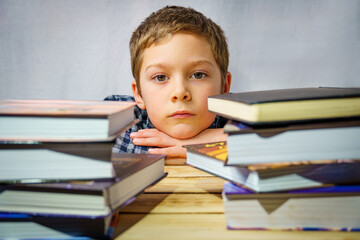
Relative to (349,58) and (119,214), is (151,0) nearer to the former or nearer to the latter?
(349,58)

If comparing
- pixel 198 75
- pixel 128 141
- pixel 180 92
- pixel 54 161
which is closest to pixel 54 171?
pixel 54 161

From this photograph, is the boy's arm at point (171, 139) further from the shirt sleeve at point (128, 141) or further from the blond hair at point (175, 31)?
the blond hair at point (175, 31)

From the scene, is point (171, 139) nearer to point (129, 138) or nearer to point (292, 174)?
point (129, 138)

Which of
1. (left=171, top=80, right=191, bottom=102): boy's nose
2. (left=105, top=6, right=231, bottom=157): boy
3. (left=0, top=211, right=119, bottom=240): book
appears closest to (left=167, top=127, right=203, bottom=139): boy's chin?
(left=105, top=6, right=231, bottom=157): boy

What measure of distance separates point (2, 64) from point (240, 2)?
1.53m

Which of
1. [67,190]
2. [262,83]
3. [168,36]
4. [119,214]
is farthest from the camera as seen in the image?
[262,83]

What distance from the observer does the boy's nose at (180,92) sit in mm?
976

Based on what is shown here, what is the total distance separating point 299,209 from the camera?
0.51 m

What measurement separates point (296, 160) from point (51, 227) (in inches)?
17.6

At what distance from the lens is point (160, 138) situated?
3.69 ft

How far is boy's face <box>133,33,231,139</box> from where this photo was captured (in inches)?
39.6

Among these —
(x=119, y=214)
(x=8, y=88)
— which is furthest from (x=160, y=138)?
(x=8, y=88)

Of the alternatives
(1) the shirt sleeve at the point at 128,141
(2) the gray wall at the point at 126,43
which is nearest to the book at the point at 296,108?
(1) the shirt sleeve at the point at 128,141

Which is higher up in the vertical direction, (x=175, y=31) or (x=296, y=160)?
(x=175, y=31)
